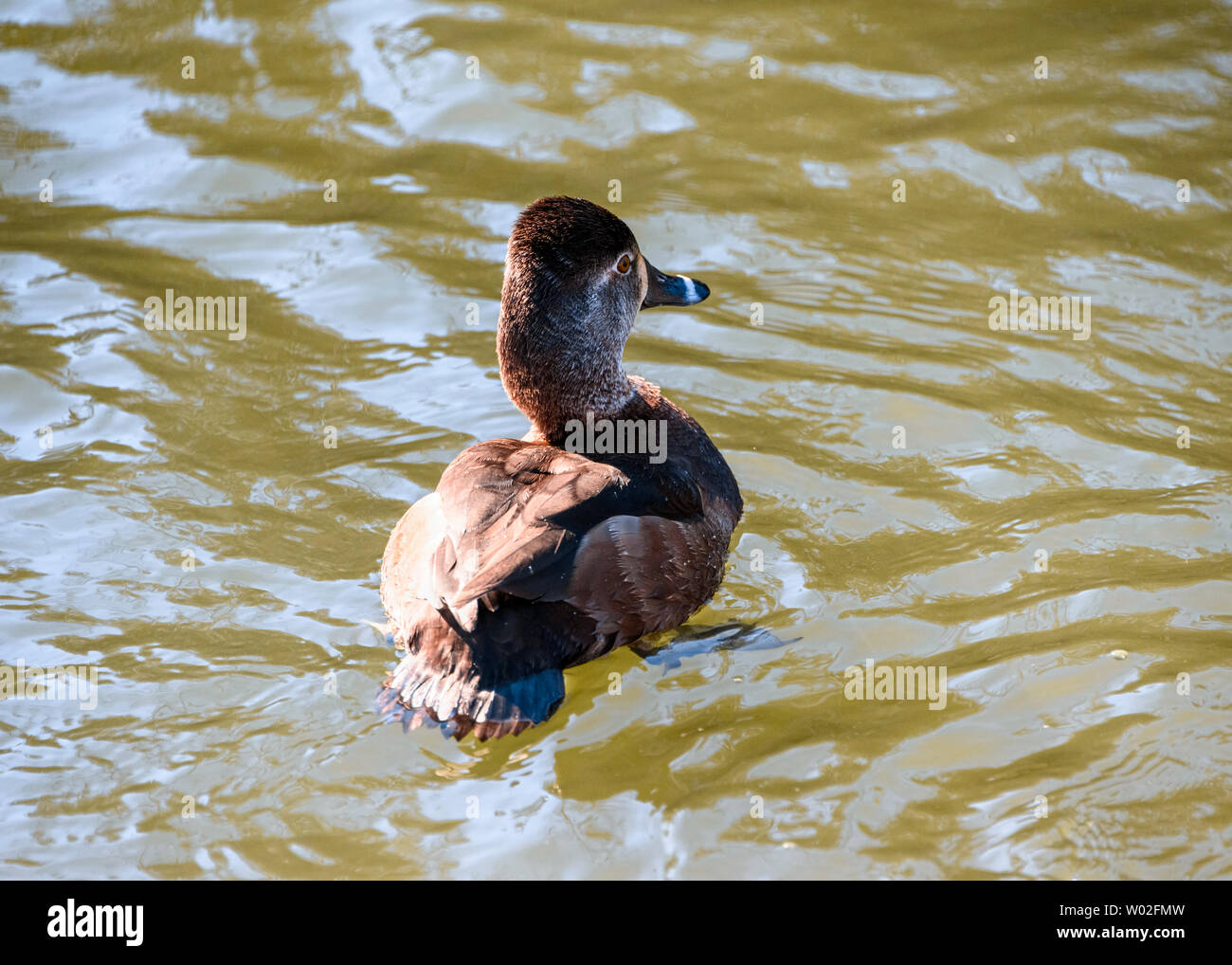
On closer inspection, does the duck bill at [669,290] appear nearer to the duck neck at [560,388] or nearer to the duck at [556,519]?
the duck at [556,519]

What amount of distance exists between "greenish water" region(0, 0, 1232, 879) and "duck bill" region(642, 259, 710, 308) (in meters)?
0.69

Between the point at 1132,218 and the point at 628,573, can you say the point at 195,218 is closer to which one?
the point at 628,573

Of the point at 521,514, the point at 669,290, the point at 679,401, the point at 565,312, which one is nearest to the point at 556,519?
the point at 521,514

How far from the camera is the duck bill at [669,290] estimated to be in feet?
19.6

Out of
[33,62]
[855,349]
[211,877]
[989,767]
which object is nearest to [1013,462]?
[855,349]

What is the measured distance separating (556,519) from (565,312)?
43.1 inches

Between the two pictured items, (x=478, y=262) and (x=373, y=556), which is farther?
(x=478, y=262)

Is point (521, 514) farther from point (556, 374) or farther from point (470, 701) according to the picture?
point (556, 374)

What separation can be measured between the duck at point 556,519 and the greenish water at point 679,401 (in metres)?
0.22

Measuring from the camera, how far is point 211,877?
12.9 feet

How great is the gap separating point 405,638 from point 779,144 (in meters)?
5.05

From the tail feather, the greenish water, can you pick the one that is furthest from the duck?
the greenish water

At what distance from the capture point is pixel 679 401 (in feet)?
21.7

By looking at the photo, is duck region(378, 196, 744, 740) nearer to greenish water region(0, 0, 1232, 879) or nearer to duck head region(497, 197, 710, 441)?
duck head region(497, 197, 710, 441)
